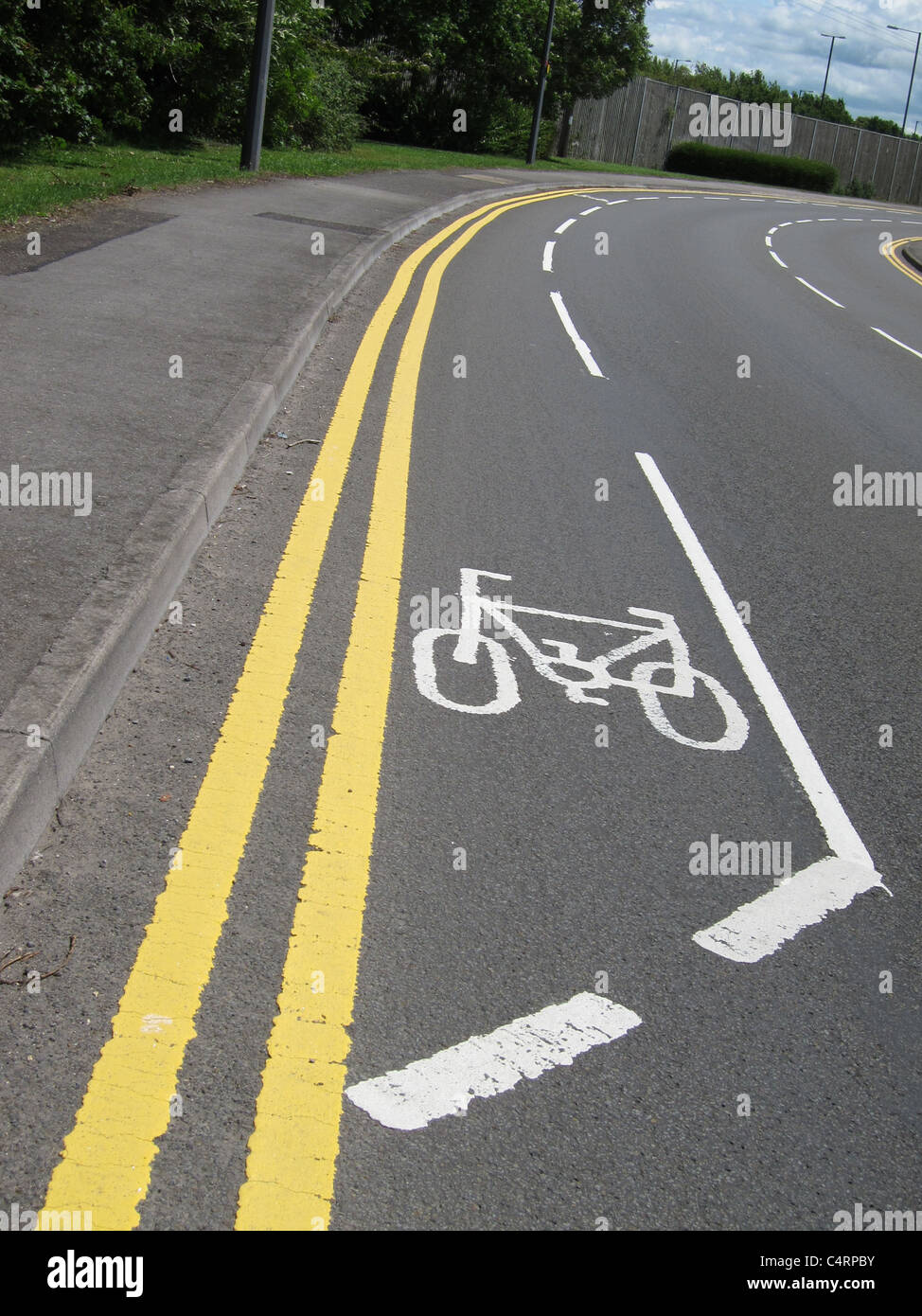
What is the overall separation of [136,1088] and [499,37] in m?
40.5

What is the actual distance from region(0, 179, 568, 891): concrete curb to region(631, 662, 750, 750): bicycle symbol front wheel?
192cm

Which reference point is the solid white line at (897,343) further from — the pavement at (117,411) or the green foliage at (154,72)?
the green foliage at (154,72)

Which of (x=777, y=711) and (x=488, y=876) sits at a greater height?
(x=777, y=711)

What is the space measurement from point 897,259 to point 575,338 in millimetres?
18396

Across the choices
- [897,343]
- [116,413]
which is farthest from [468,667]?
[897,343]

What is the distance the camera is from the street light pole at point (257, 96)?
722 inches

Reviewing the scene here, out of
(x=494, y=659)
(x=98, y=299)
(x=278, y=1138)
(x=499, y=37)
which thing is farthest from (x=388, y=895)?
(x=499, y=37)

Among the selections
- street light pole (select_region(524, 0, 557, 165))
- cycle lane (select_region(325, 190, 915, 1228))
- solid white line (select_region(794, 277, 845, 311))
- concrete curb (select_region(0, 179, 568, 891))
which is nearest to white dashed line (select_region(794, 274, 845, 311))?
solid white line (select_region(794, 277, 845, 311))

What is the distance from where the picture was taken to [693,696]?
4.97 m

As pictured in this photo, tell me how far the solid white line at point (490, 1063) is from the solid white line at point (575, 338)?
8.04 m

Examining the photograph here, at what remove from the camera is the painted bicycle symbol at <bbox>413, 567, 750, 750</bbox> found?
4.70 meters

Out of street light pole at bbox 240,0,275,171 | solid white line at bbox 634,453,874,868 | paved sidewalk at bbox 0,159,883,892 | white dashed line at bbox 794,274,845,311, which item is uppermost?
street light pole at bbox 240,0,275,171

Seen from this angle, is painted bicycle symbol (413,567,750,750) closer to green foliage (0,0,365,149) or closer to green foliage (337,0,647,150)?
green foliage (0,0,365,149)

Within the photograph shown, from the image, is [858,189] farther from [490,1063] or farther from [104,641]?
[490,1063]
